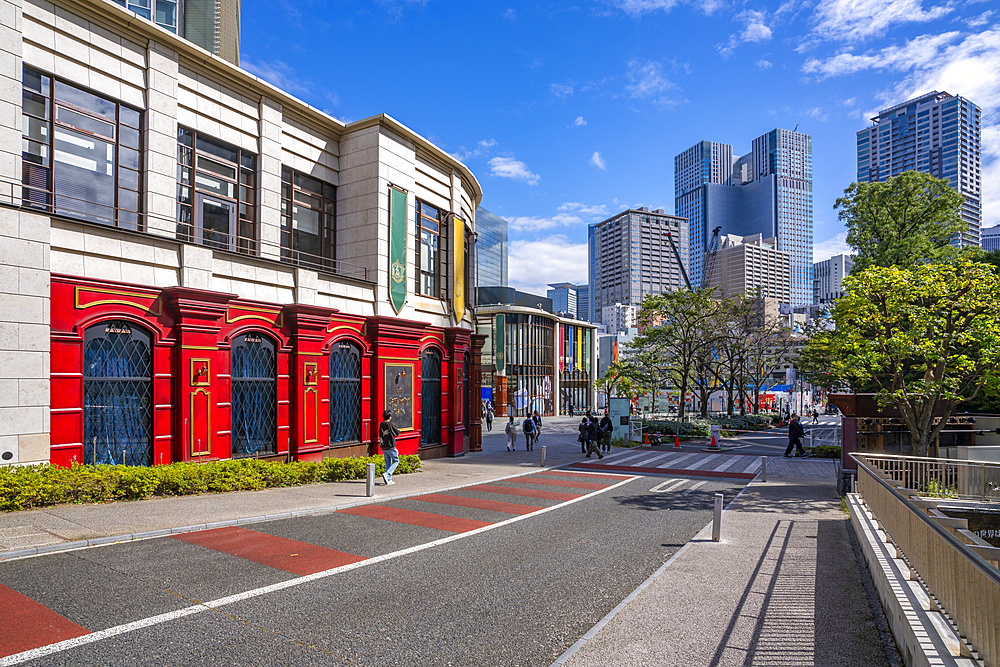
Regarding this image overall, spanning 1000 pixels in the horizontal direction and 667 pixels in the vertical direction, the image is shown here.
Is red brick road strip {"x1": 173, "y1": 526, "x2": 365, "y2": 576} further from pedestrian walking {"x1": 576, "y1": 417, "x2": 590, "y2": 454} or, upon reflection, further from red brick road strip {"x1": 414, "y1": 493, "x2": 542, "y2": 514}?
pedestrian walking {"x1": 576, "y1": 417, "x2": 590, "y2": 454}

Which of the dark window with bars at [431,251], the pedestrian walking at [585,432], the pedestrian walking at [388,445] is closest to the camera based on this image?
the pedestrian walking at [388,445]

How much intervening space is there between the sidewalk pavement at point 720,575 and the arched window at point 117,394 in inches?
87.1

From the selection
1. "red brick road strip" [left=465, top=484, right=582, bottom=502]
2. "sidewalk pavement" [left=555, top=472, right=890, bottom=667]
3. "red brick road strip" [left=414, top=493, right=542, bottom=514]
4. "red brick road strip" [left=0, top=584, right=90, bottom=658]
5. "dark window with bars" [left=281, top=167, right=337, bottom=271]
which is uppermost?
"dark window with bars" [left=281, top=167, right=337, bottom=271]

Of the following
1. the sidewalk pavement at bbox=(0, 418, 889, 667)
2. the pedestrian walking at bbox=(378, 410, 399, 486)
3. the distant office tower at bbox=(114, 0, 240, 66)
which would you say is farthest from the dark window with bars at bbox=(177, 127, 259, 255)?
the distant office tower at bbox=(114, 0, 240, 66)

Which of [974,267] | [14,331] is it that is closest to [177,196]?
[14,331]

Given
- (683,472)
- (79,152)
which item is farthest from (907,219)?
(79,152)

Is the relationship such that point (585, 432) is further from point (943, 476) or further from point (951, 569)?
point (951, 569)

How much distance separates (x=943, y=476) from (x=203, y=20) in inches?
1313

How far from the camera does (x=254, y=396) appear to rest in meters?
17.7

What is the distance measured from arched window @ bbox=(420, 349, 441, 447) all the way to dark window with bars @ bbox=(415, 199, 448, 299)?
2.80 metres

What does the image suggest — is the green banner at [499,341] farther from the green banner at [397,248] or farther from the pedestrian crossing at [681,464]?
the green banner at [397,248]

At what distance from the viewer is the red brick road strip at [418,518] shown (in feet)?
39.7

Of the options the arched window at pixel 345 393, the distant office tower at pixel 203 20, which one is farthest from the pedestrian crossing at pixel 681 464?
the distant office tower at pixel 203 20

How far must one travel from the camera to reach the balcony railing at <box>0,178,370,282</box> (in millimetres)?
13375
